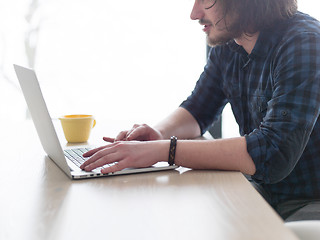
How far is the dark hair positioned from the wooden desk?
1.79ft

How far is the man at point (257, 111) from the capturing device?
40.2 inches

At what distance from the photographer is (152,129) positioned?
1274mm

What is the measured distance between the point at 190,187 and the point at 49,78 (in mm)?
2893

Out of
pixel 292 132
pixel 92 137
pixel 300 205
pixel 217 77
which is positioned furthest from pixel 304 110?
pixel 92 137

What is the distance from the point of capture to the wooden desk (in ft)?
2.12

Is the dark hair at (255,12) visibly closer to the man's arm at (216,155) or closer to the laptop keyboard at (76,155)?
the man's arm at (216,155)

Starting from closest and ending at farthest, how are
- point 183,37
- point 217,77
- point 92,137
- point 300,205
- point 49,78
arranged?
point 300,205, point 92,137, point 217,77, point 183,37, point 49,78

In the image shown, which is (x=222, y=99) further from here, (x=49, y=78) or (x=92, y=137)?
(x=49, y=78)

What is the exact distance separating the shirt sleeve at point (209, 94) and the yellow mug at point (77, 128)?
0.39 meters

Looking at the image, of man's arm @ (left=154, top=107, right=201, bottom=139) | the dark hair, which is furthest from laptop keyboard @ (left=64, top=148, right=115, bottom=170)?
the dark hair

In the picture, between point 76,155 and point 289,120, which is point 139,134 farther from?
point 289,120

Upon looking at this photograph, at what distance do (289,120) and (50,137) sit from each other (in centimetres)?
55

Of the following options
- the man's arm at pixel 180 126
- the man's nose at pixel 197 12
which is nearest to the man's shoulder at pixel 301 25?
the man's nose at pixel 197 12

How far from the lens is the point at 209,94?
157cm
